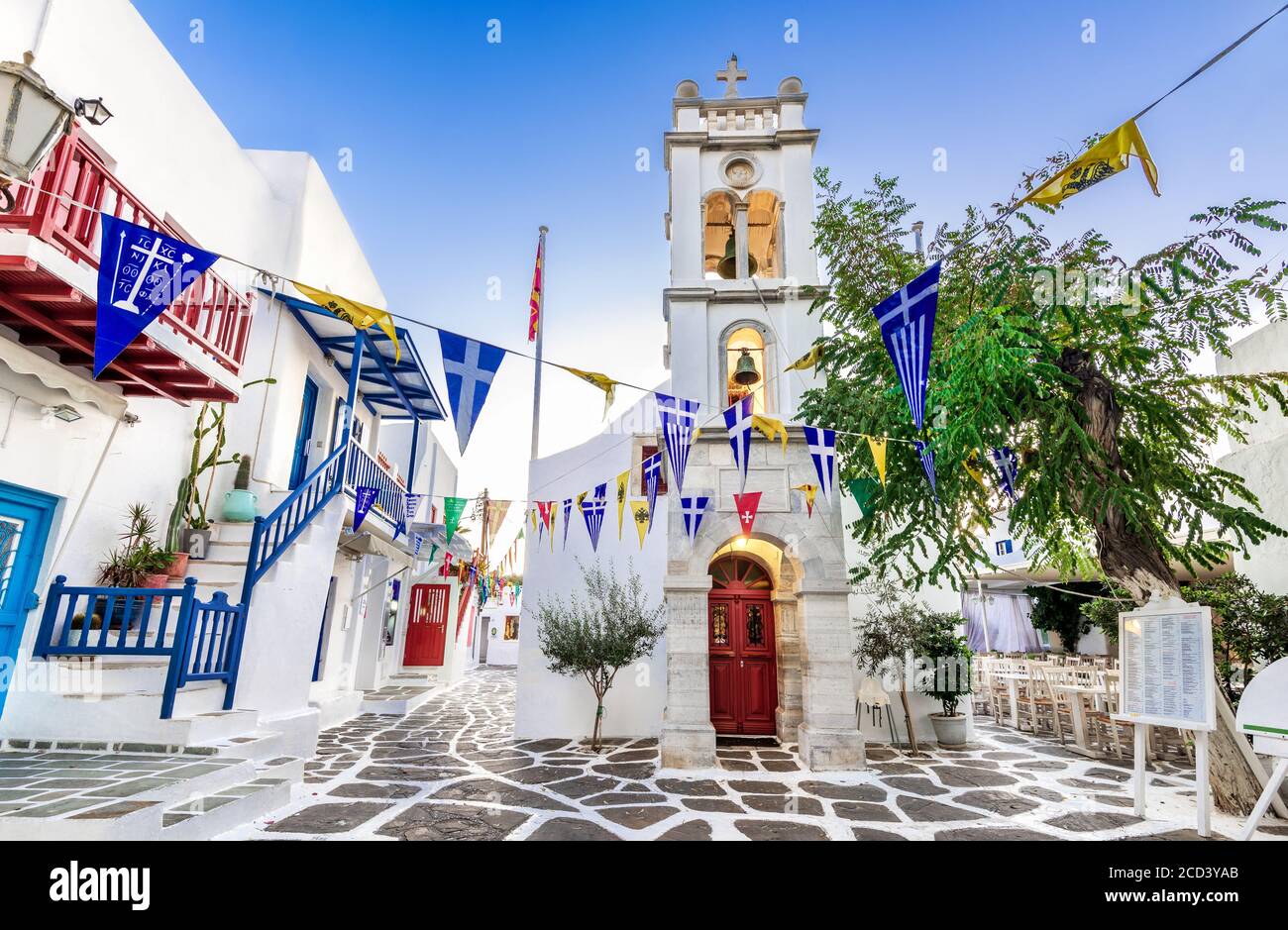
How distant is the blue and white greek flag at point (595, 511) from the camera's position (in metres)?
9.39

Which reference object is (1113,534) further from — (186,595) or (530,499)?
(186,595)

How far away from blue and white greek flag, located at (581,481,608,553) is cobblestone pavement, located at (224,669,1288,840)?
3255 mm

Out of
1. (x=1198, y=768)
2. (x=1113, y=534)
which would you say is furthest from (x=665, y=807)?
(x=1113, y=534)

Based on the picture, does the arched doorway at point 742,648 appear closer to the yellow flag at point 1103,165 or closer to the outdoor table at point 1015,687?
the outdoor table at point 1015,687

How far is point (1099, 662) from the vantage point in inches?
473

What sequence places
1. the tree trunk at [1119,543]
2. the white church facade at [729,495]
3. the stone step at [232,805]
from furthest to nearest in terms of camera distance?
the white church facade at [729,495] → the tree trunk at [1119,543] → the stone step at [232,805]

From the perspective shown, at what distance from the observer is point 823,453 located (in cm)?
725

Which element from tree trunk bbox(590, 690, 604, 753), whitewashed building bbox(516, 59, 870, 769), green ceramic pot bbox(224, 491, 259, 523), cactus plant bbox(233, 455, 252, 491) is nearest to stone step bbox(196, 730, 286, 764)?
green ceramic pot bbox(224, 491, 259, 523)

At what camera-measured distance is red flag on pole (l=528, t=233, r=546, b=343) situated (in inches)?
495

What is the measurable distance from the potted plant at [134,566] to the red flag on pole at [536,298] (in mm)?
7743

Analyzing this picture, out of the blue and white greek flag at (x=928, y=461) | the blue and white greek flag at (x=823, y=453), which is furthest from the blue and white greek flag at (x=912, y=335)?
the blue and white greek flag at (x=823, y=453)

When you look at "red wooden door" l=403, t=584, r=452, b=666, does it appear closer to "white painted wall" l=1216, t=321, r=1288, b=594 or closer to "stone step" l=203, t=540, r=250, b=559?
"stone step" l=203, t=540, r=250, b=559
